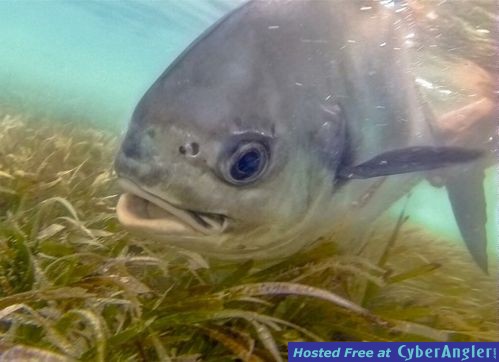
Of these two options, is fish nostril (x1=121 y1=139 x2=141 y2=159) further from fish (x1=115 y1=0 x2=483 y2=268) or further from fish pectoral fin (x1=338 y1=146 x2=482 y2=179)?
fish pectoral fin (x1=338 y1=146 x2=482 y2=179)

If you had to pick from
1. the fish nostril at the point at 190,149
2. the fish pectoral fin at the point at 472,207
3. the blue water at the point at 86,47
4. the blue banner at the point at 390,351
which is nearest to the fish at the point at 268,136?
the fish nostril at the point at 190,149

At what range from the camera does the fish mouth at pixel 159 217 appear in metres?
1.68

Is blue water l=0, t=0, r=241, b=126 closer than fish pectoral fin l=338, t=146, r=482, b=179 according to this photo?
No

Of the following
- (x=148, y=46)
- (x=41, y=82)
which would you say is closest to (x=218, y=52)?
(x=148, y=46)

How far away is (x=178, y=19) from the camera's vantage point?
577 centimetres

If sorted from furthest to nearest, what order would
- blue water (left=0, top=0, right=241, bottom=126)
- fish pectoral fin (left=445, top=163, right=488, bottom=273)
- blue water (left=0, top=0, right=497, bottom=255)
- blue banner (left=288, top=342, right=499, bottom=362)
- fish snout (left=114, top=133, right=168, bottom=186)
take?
blue water (left=0, top=0, right=241, bottom=126) < blue water (left=0, top=0, right=497, bottom=255) < fish pectoral fin (left=445, top=163, right=488, bottom=273) < blue banner (left=288, top=342, right=499, bottom=362) < fish snout (left=114, top=133, right=168, bottom=186)

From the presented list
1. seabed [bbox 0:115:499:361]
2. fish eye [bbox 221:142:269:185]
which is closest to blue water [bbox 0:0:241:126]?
seabed [bbox 0:115:499:361]

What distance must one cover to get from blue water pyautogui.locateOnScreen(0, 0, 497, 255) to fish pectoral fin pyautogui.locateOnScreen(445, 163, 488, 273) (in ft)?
1.34

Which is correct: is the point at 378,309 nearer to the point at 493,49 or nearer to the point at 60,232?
the point at 60,232

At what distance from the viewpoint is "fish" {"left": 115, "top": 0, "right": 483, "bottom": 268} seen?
66.1 inches

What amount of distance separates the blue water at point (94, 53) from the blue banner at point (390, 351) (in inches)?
42.6

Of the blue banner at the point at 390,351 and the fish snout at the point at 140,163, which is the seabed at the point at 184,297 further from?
the fish snout at the point at 140,163

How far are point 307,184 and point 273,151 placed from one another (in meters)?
0.21

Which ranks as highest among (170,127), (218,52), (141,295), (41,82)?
(218,52)
